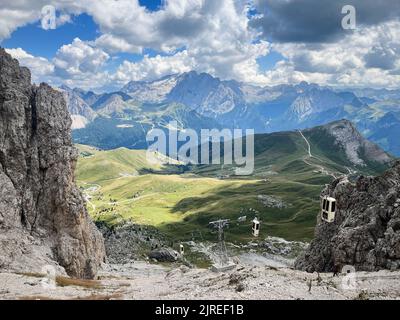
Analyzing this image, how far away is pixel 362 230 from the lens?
2918 inches

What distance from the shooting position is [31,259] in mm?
87625

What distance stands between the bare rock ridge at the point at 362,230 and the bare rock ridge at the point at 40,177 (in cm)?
5422

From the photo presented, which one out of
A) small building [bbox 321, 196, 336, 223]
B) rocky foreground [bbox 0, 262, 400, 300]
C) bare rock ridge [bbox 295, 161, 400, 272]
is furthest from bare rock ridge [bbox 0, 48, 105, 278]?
small building [bbox 321, 196, 336, 223]

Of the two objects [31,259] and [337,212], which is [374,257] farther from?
[31,259]

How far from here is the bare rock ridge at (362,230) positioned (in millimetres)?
67062

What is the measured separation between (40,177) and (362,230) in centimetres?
7548

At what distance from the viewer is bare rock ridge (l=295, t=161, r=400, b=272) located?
6706 cm

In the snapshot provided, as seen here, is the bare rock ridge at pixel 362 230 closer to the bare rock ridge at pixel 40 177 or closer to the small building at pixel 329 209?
the small building at pixel 329 209

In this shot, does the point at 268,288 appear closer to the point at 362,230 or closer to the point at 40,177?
the point at 362,230

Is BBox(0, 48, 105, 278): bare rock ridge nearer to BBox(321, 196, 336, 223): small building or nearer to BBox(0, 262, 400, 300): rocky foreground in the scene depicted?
BBox(0, 262, 400, 300): rocky foreground

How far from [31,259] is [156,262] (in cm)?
9358

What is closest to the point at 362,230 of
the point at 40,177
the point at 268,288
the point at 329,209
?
the point at 329,209

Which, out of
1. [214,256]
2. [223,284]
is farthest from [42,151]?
[214,256]
